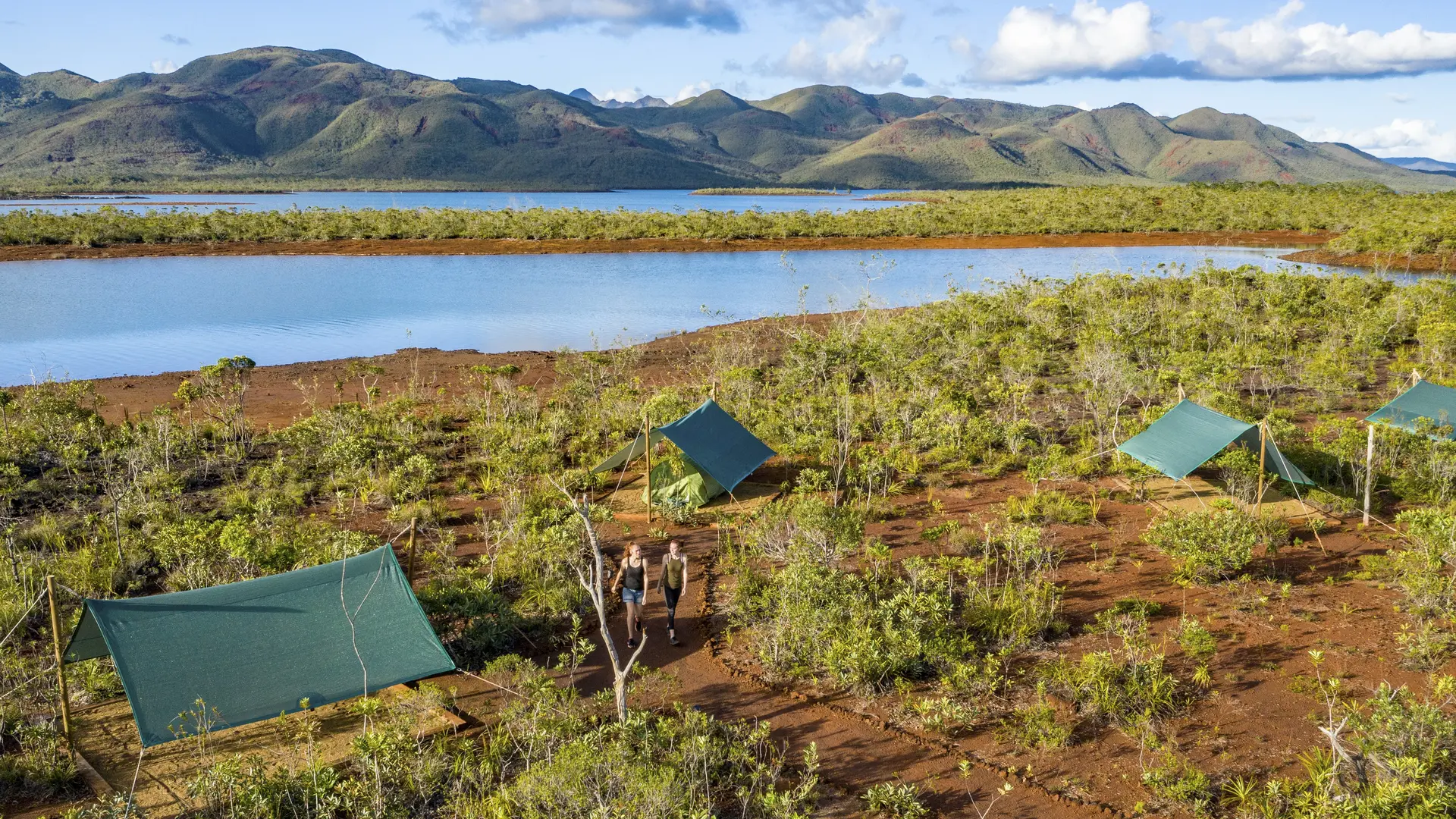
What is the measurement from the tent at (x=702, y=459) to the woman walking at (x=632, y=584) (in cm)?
347

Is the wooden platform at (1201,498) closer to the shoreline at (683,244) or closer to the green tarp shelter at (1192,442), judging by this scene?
the green tarp shelter at (1192,442)

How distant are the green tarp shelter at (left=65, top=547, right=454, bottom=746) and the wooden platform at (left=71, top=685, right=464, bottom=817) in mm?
344

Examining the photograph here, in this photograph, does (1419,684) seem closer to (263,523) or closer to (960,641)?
(960,641)

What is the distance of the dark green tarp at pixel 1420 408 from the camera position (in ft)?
41.5

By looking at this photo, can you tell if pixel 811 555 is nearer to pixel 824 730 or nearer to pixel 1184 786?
pixel 824 730

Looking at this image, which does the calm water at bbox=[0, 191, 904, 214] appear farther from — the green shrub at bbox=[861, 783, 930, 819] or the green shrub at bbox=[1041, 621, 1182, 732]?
the green shrub at bbox=[861, 783, 930, 819]

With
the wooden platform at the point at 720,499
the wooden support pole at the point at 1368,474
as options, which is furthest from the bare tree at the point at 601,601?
the wooden support pole at the point at 1368,474

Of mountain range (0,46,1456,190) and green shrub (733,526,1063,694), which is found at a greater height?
mountain range (0,46,1456,190)

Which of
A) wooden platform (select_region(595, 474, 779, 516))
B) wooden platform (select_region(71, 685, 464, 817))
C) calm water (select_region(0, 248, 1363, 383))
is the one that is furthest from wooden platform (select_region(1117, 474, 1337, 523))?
calm water (select_region(0, 248, 1363, 383))

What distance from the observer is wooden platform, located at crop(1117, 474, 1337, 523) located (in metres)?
11.3

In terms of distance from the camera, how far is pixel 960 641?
8.17 metres

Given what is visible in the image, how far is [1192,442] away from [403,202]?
97.8 m

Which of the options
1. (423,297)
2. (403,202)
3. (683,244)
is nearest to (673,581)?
(423,297)

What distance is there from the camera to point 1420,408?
1306 centimetres
